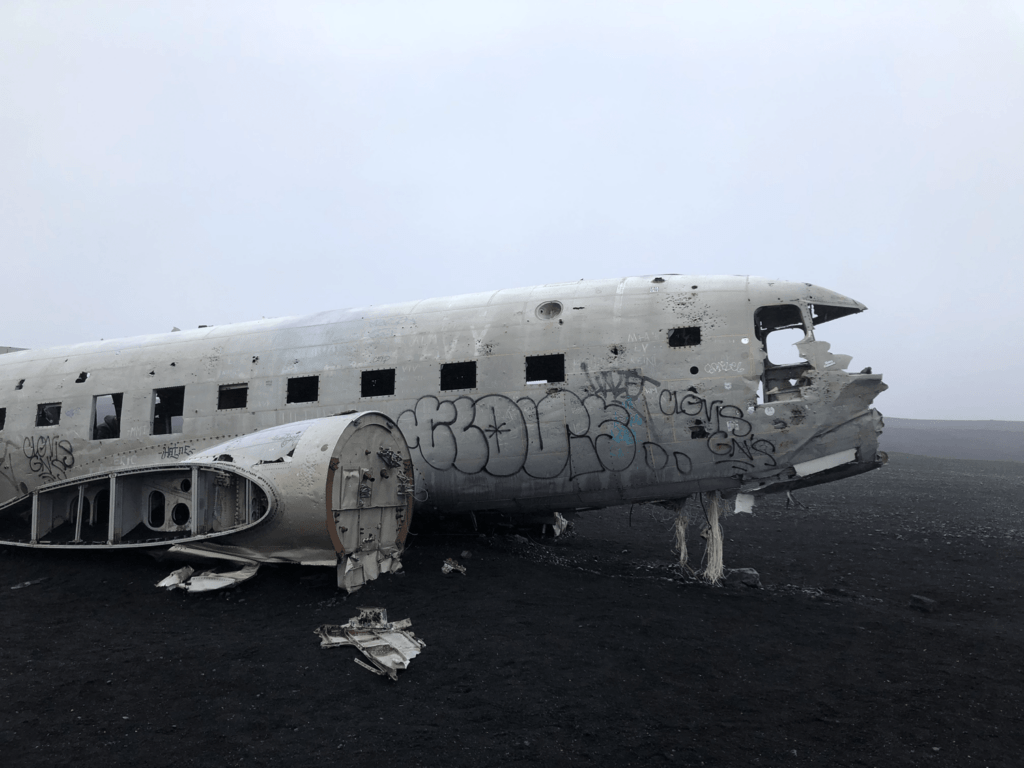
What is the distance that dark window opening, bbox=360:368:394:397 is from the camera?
1030 centimetres

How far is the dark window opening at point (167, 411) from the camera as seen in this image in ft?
38.3

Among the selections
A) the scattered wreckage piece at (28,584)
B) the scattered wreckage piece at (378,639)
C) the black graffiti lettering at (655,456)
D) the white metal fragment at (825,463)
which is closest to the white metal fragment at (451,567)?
the scattered wreckage piece at (378,639)

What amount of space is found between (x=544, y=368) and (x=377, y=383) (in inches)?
118

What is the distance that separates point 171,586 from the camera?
8.27m

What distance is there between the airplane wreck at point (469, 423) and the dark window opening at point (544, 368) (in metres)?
0.03

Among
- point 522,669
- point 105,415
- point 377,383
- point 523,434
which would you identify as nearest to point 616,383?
point 523,434

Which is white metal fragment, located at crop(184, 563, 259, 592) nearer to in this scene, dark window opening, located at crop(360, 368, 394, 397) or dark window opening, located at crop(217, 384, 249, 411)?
dark window opening, located at crop(360, 368, 394, 397)

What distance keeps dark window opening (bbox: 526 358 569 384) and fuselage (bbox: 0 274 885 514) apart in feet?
0.08

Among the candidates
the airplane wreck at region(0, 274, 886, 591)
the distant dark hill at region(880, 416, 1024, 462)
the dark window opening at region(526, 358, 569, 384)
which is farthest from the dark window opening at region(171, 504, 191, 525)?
the distant dark hill at region(880, 416, 1024, 462)

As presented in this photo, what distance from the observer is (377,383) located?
10.4 metres

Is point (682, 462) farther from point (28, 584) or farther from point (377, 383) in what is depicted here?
point (28, 584)

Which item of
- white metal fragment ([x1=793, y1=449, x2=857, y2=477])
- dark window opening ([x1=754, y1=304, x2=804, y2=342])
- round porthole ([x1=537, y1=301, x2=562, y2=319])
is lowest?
white metal fragment ([x1=793, y1=449, x2=857, y2=477])

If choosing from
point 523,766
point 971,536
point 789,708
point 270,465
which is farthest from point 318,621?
point 971,536

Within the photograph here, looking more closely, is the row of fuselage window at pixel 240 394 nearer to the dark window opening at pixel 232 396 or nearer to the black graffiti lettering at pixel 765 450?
the dark window opening at pixel 232 396
